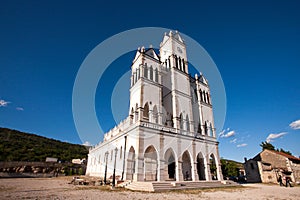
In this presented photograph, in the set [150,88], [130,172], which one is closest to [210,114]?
[150,88]

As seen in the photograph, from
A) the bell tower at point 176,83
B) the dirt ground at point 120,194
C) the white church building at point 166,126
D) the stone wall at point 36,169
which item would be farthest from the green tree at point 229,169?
the stone wall at point 36,169

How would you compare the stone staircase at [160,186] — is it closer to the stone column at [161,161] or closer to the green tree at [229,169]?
the stone column at [161,161]

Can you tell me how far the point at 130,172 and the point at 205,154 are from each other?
11.2 meters

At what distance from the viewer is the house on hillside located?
27.4 m

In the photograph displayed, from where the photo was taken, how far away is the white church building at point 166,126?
1702cm

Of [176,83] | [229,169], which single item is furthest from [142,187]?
[229,169]

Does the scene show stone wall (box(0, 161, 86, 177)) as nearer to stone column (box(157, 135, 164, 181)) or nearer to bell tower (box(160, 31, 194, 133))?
stone column (box(157, 135, 164, 181))

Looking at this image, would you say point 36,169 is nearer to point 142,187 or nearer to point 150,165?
point 150,165

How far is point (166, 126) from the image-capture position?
19203 millimetres

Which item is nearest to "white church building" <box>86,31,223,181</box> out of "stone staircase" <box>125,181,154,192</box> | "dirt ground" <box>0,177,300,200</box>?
"stone staircase" <box>125,181,154,192</box>

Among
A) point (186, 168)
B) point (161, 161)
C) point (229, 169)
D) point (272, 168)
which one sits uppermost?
point (161, 161)

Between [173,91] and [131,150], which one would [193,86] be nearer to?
[173,91]

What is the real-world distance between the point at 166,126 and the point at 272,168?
2392 centimetres

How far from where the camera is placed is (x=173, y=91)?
22.7 meters
